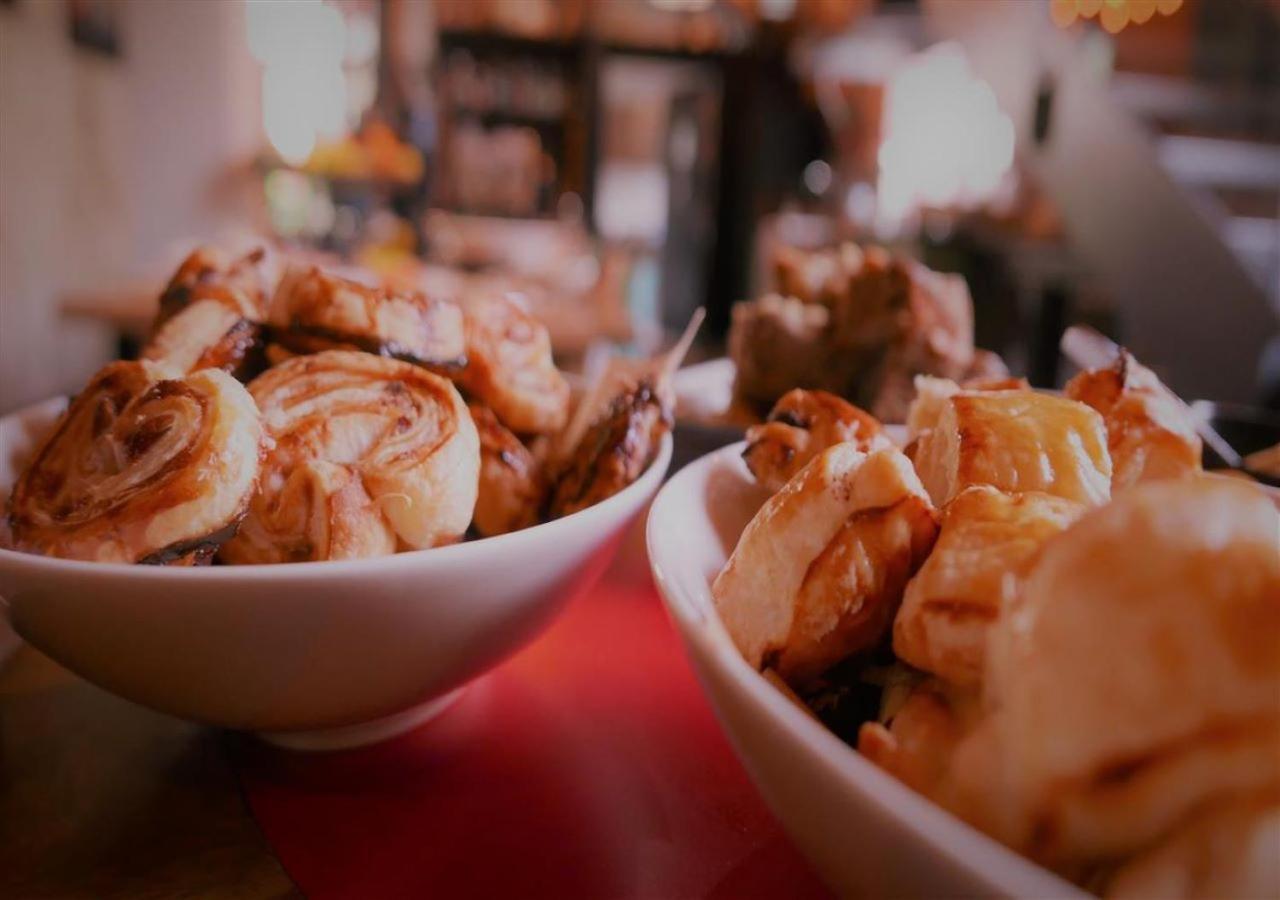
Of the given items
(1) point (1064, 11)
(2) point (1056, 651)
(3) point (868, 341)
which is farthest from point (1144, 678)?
(1) point (1064, 11)

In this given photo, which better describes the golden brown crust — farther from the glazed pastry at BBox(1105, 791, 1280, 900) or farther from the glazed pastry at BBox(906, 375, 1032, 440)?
the glazed pastry at BBox(1105, 791, 1280, 900)

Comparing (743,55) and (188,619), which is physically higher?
(743,55)

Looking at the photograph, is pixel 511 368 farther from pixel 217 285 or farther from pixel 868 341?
pixel 868 341

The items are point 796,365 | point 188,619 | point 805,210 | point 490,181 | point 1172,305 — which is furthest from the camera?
point 805,210

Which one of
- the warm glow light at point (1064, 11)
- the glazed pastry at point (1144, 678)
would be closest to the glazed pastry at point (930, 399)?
the glazed pastry at point (1144, 678)

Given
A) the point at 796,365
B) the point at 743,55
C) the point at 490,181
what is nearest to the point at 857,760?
the point at 796,365

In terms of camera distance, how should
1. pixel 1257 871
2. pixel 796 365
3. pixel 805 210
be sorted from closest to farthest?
1. pixel 1257 871
2. pixel 796 365
3. pixel 805 210

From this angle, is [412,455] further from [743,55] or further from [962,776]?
[743,55]
